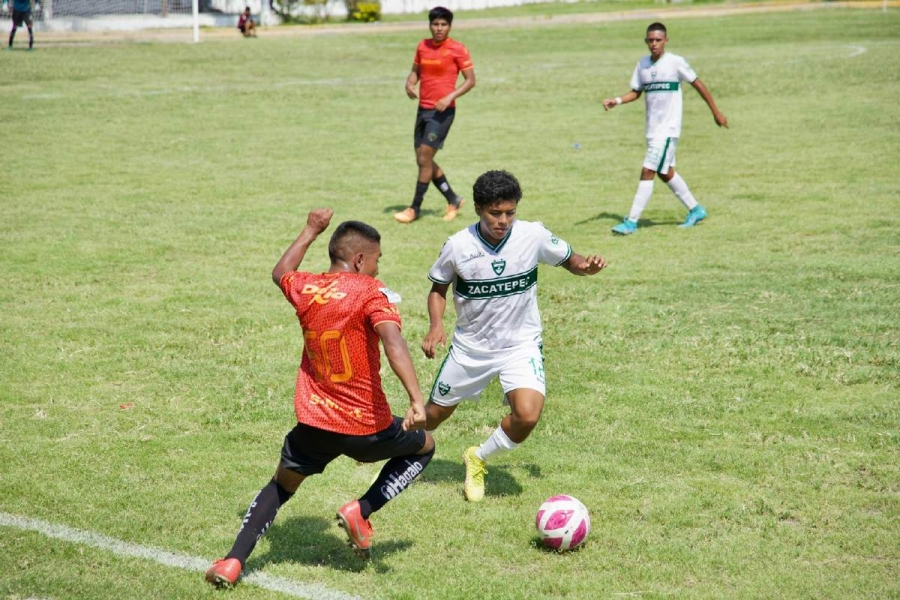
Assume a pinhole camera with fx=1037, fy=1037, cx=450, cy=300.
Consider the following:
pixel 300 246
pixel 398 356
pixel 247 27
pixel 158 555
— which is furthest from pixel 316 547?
pixel 247 27

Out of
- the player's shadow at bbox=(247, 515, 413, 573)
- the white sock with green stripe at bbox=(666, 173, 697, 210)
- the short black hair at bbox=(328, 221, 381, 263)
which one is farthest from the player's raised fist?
the white sock with green stripe at bbox=(666, 173, 697, 210)

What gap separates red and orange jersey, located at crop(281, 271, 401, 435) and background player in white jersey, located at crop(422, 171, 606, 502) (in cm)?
105

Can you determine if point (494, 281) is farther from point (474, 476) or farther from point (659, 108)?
point (659, 108)

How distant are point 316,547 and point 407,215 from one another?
29.4 feet

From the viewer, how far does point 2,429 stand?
768cm

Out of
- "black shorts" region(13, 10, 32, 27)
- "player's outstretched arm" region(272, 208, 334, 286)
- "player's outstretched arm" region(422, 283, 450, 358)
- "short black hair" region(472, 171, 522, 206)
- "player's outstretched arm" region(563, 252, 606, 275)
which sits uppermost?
"black shorts" region(13, 10, 32, 27)

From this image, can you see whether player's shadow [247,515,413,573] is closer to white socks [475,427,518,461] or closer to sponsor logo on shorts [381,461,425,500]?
sponsor logo on shorts [381,461,425,500]

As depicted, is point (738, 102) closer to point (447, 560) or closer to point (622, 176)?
point (622, 176)

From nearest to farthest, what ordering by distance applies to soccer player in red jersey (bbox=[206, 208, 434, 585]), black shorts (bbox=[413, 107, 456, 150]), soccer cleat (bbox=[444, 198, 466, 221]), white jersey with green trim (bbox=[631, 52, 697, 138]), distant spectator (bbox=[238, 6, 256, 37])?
soccer player in red jersey (bbox=[206, 208, 434, 585])
white jersey with green trim (bbox=[631, 52, 697, 138])
black shorts (bbox=[413, 107, 456, 150])
soccer cleat (bbox=[444, 198, 466, 221])
distant spectator (bbox=[238, 6, 256, 37])

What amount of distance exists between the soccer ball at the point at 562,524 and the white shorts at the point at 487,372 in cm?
82

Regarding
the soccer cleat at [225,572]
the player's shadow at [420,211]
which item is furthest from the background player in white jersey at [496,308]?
the player's shadow at [420,211]

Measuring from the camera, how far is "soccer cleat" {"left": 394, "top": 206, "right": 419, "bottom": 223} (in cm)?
1457

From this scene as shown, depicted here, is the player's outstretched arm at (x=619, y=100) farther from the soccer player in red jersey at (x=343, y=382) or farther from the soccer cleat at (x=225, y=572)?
the soccer cleat at (x=225, y=572)

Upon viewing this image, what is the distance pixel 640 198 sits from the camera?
13930mm
